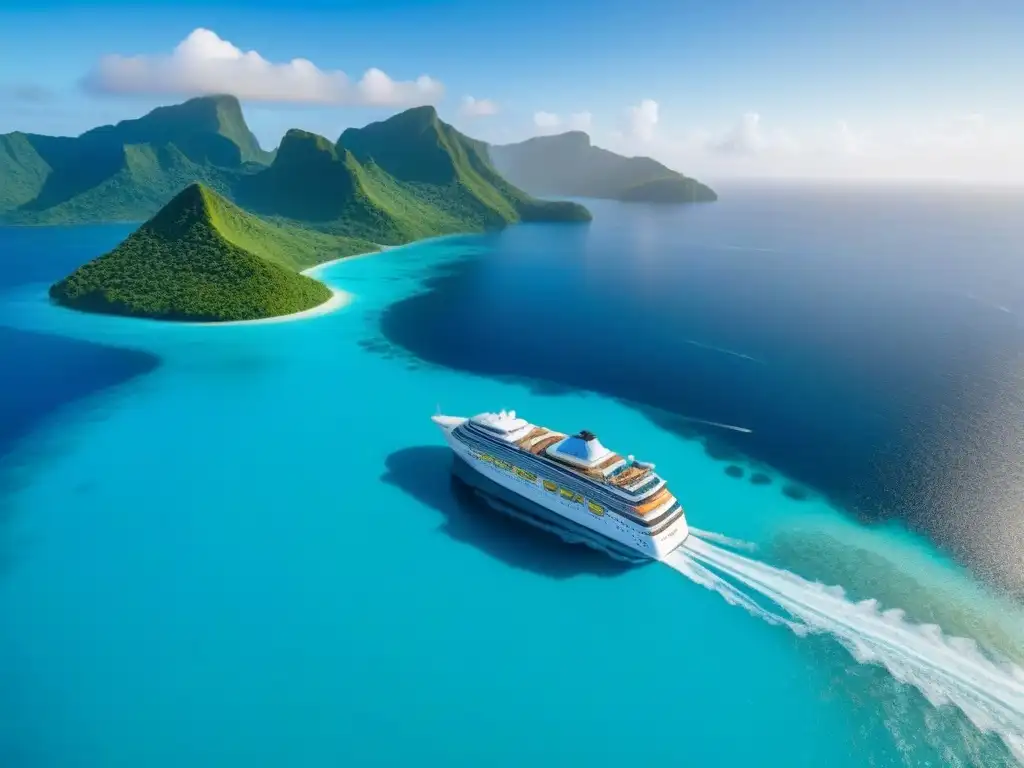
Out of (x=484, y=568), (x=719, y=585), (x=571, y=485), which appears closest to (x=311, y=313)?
(x=571, y=485)

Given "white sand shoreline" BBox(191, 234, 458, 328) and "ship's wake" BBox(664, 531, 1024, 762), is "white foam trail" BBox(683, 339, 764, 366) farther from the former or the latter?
"white sand shoreline" BBox(191, 234, 458, 328)

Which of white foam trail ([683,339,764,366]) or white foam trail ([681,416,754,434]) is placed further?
white foam trail ([683,339,764,366])

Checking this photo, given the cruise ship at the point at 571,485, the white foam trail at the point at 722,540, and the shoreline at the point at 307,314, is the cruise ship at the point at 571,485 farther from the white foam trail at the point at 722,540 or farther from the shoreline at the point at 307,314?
the shoreline at the point at 307,314

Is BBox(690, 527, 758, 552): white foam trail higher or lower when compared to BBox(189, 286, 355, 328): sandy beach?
lower

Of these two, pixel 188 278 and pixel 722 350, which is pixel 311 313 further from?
pixel 722 350

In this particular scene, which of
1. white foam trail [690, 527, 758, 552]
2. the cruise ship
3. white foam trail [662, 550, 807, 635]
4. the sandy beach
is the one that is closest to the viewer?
white foam trail [662, 550, 807, 635]

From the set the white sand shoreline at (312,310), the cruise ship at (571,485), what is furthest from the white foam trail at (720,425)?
the white sand shoreline at (312,310)

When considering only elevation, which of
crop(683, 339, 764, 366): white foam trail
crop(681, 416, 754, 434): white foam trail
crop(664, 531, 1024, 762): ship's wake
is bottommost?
crop(664, 531, 1024, 762): ship's wake

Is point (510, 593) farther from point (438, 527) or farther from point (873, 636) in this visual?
point (873, 636)

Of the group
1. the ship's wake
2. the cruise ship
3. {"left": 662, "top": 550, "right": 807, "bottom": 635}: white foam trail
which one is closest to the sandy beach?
the cruise ship
